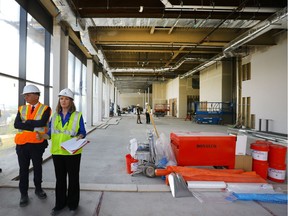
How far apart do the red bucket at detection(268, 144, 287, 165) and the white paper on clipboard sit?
10.6ft

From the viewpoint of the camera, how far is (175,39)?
9.02 m

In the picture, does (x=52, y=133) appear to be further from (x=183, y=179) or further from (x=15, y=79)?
(x=15, y=79)

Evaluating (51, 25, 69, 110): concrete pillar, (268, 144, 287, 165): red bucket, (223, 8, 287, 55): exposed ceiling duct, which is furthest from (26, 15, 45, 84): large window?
(223, 8, 287, 55): exposed ceiling duct

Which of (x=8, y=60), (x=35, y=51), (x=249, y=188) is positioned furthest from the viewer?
(x=35, y=51)

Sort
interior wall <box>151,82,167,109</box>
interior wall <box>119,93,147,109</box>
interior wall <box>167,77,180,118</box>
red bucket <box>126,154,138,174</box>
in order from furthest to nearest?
interior wall <box>119,93,147,109</box>, interior wall <box>151,82,167,109</box>, interior wall <box>167,77,180,118</box>, red bucket <box>126,154,138,174</box>

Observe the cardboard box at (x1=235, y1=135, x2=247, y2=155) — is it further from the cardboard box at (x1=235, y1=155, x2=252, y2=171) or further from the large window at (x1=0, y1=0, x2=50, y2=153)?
the large window at (x1=0, y1=0, x2=50, y2=153)

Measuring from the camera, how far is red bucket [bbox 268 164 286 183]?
3488mm

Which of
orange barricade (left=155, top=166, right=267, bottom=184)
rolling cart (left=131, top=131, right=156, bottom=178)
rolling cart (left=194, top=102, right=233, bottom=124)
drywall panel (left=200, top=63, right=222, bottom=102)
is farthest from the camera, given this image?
drywall panel (left=200, top=63, right=222, bottom=102)

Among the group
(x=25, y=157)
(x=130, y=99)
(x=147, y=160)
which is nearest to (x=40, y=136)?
(x=25, y=157)

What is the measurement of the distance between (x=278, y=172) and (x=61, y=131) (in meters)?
3.58

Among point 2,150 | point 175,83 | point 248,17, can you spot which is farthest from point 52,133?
point 175,83

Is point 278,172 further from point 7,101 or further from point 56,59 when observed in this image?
point 56,59

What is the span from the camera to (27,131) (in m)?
2.54

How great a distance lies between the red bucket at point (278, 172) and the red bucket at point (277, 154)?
0.07m
